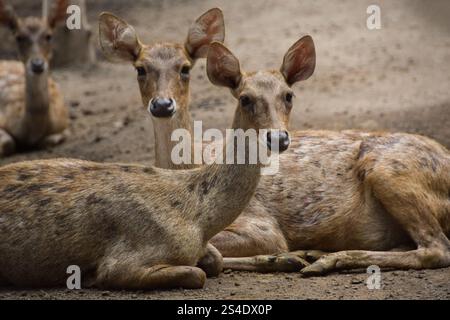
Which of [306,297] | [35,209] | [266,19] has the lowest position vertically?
[306,297]

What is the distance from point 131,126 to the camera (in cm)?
1375

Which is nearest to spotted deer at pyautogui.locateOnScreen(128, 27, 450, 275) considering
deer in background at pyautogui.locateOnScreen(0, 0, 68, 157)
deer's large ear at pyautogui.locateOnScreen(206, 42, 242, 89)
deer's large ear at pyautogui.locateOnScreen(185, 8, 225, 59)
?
deer's large ear at pyautogui.locateOnScreen(206, 42, 242, 89)

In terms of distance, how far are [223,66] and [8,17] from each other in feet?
21.1

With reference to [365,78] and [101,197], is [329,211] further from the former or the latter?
[365,78]

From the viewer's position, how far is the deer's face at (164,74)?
9.23m

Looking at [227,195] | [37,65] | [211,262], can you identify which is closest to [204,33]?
[227,195]

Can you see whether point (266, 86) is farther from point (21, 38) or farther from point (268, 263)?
point (21, 38)

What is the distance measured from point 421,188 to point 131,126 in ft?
18.8

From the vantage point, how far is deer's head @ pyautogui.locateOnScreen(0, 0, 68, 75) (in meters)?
13.7

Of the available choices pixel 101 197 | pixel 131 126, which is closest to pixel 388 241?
pixel 101 197

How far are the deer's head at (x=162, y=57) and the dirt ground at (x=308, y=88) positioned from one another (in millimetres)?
1725

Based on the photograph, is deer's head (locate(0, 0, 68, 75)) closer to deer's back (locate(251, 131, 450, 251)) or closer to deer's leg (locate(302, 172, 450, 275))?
deer's back (locate(251, 131, 450, 251))

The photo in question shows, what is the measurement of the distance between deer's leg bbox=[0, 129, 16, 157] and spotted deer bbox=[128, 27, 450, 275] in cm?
508

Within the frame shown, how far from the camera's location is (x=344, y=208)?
29.1 feet
